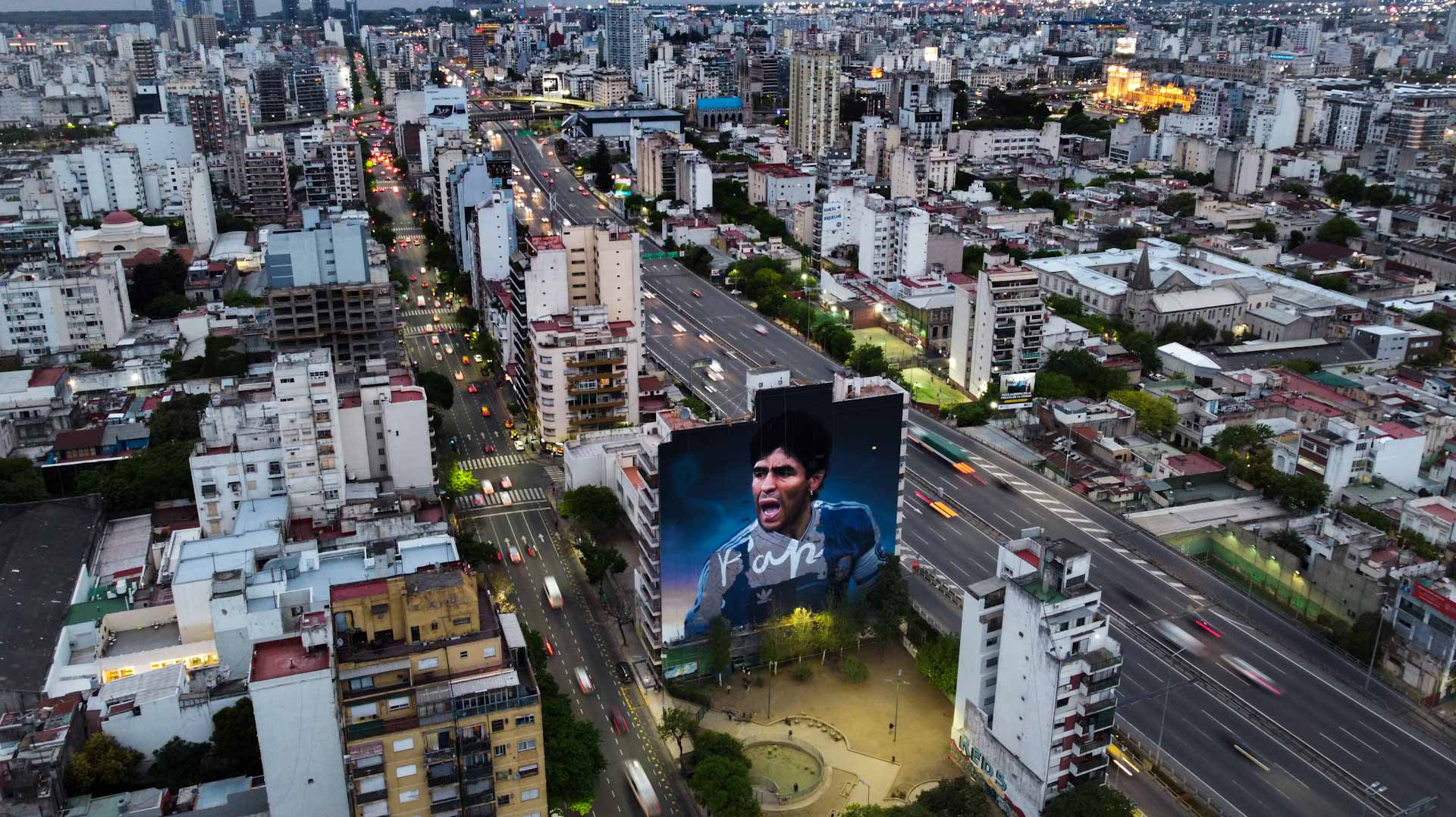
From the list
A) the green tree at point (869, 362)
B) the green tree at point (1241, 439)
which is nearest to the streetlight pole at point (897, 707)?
the green tree at point (1241, 439)

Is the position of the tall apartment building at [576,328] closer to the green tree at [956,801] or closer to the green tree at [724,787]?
the green tree at [724,787]

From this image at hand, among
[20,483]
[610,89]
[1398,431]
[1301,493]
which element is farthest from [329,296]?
[610,89]

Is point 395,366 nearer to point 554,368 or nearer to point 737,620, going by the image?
point 554,368

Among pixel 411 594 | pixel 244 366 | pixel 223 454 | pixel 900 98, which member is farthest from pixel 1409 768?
pixel 900 98

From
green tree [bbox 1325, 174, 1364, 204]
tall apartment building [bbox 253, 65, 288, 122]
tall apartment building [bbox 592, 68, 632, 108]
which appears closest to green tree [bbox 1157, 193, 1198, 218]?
green tree [bbox 1325, 174, 1364, 204]

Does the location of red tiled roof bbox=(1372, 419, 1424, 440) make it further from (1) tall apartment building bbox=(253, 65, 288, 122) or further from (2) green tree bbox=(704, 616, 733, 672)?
(1) tall apartment building bbox=(253, 65, 288, 122)

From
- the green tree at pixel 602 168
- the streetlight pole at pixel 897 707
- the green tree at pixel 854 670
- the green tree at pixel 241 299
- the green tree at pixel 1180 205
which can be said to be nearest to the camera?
the streetlight pole at pixel 897 707

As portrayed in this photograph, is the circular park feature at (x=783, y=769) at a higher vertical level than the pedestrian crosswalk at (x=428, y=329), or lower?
lower
